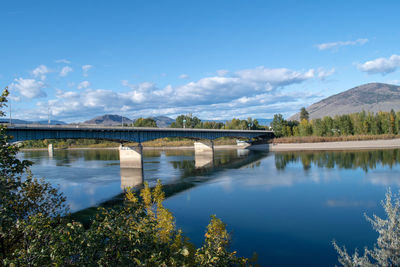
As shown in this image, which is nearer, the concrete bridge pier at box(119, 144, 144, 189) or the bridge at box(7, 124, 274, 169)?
the bridge at box(7, 124, 274, 169)

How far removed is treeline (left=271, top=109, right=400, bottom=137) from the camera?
118125mm

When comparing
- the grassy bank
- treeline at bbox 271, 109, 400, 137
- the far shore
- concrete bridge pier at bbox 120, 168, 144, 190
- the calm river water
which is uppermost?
treeline at bbox 271, 109, 400, 137

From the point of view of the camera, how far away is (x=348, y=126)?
125250mm

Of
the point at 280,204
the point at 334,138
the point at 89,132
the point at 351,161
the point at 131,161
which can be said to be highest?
the point at 89,132

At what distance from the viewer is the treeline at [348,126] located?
118m

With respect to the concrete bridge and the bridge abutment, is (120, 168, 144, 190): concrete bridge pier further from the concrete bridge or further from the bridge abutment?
the concrete bridge

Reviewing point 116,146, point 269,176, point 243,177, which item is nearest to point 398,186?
point 269,176

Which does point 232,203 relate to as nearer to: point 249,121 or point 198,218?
point 198,218

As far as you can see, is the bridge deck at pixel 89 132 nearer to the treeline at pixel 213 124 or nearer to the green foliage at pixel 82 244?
the green foliage at pixel 82 244

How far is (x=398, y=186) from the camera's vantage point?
3603cm

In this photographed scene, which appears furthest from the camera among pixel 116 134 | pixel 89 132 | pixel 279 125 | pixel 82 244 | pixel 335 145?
pixel 279 125

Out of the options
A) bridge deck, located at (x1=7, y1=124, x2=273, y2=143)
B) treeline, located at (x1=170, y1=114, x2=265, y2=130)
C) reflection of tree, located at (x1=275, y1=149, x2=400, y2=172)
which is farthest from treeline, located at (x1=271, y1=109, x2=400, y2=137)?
bridge deck, located at (x1=7, y1=124, x2=273, y2=143)

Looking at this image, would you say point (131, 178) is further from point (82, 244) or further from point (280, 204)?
point (82, 244)

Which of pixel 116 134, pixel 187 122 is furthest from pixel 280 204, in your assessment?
pixel 187 122
